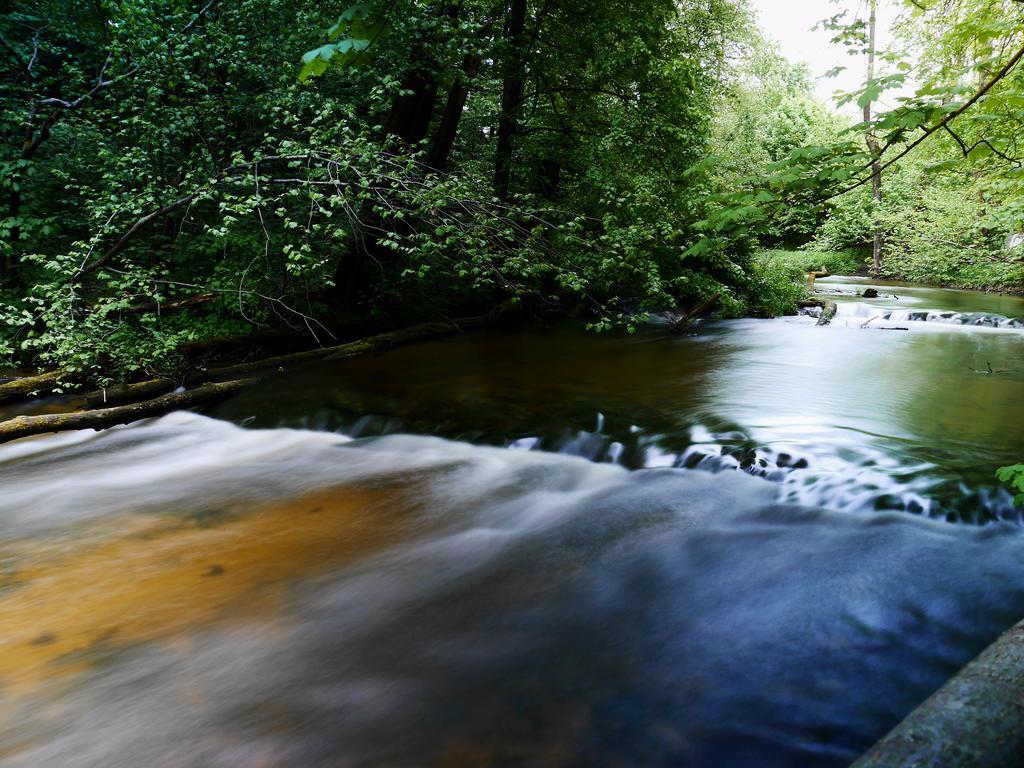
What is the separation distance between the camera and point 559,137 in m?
13.1

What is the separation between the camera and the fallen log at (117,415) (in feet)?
19.9

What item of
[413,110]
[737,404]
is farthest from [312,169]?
[737,404]

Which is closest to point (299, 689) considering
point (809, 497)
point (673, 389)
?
point (809, 497)

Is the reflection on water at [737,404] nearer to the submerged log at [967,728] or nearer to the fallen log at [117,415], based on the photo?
the fallen log at [117,415]

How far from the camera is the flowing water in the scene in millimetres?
2721

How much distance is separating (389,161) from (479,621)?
4.94 m

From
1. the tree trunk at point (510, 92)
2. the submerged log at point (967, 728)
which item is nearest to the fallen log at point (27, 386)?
the tree trunk at point (510, 92)

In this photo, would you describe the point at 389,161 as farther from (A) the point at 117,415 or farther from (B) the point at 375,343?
(B) the point at 375,343

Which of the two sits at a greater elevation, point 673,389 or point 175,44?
point 175,44

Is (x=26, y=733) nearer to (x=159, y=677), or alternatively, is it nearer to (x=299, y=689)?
(x=159, y=677)

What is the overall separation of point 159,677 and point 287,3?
9.27 m

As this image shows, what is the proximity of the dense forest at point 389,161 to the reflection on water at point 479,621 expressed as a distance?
7.10 feet

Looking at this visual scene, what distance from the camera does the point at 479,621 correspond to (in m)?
3.56

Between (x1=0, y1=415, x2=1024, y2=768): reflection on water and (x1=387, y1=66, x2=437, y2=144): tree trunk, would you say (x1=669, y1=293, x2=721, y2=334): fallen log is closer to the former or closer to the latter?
(x1=387, y1=66, x2=437, y2=144): tree trunk
